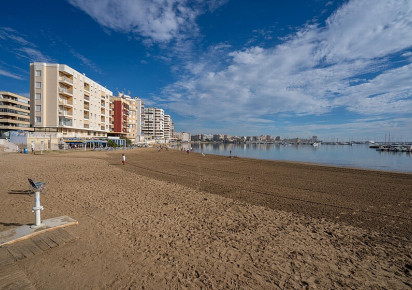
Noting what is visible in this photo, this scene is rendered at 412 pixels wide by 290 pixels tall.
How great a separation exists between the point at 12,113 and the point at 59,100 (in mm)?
40529

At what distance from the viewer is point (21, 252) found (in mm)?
4078

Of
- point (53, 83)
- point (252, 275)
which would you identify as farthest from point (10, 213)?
point (53, 83)

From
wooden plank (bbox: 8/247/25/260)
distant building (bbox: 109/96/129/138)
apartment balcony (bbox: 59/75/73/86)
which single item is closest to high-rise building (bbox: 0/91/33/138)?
distant building (bbox: 109/96/129/138)

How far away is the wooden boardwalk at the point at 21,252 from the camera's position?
3286mm

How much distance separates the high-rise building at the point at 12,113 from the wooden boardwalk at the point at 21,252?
79357 mm

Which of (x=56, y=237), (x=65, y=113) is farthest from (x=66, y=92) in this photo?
(x=56, y=237)

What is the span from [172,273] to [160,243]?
126cm

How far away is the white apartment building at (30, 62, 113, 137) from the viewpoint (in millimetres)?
40094

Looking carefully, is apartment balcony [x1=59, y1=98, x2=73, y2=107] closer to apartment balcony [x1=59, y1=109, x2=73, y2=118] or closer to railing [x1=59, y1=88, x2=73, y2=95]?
apartment balcony [x1=59, y1=109, x2=73, y2=118]

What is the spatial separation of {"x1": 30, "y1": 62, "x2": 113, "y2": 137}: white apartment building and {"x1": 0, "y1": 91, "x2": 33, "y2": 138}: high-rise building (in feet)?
107

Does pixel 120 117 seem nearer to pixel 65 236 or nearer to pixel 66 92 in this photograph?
pixel 66 92

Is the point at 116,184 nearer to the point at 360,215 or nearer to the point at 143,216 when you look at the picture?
the point at 143,216

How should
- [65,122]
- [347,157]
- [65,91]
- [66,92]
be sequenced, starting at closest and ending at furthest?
[65,122]
[65,91]
[66,92]
[347,157]

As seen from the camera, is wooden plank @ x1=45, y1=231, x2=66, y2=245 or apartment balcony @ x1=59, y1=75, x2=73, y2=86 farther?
apartment balcony @ x1=59, y1=75, x2=73, y2=86
